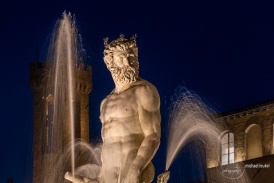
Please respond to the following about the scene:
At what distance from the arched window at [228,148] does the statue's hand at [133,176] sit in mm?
40234

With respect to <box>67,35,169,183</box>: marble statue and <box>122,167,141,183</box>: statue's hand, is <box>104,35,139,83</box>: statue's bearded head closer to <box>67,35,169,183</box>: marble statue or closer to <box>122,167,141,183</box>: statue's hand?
<box>67,35,169,183</box>: marble statue

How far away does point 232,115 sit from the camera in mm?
50938

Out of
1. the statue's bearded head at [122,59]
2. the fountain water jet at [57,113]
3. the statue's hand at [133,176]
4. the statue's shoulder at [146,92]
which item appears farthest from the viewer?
the fountain water jet at [57,113]

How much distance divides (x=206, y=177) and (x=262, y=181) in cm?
510

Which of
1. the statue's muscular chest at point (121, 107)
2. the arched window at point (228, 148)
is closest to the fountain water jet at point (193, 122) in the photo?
the arched window at point (228, 148)

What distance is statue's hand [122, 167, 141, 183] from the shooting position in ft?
34.7

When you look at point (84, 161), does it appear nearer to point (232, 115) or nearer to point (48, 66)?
point (48, 66)

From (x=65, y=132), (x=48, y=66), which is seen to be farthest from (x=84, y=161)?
(x=48, y=66)

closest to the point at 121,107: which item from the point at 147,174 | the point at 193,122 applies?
the point at 147,174

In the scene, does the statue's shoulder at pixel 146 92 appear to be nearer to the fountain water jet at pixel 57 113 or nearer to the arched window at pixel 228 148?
the arched window at pixel 228 148

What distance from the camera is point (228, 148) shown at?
50938 mm

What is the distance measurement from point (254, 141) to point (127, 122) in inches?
1601

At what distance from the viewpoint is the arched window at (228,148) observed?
165 feet

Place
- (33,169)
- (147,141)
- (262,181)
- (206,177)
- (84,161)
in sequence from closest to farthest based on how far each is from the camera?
1. (147,141)
2. (262,181)
3. (206,177)
4. (84,161)
5. (33,169)
